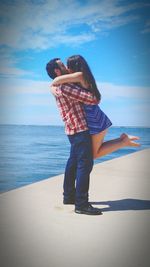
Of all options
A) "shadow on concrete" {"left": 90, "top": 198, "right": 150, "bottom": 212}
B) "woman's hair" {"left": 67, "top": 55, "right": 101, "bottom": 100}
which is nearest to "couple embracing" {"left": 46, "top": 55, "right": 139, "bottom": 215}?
"woman's hair" {"left": 67, "top": 55, "right": 101, "bottom": 100}

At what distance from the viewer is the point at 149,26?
2037 mm

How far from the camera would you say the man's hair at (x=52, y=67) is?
2422 mm

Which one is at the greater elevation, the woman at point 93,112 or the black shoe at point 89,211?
the woman at point 93,112

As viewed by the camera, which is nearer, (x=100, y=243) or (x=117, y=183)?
(x=100, y=243)

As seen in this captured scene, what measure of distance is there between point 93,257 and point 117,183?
162cm

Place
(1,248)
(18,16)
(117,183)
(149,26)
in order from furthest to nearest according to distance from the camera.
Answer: (117,183)
(149,26)
(18,16)
(1,248)

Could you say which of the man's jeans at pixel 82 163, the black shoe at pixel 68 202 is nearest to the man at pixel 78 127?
the man's jeans at pixel 82 163

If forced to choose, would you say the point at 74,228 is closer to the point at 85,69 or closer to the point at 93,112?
the point at 93,112

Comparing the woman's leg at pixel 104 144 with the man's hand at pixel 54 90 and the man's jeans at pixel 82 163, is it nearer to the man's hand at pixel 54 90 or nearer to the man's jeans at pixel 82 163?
the man's jeans at pixel 82 163

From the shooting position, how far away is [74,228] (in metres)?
2.01

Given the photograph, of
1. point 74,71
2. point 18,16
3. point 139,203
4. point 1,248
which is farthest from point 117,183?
point 18,16

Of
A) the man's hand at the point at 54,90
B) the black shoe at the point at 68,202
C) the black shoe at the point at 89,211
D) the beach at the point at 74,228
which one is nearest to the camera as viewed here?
the beach at the point at 74,228

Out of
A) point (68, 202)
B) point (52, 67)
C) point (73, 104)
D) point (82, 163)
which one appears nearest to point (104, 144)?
point (82, 163)

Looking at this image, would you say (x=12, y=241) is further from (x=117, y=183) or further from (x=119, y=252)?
(x=117, y=183)
